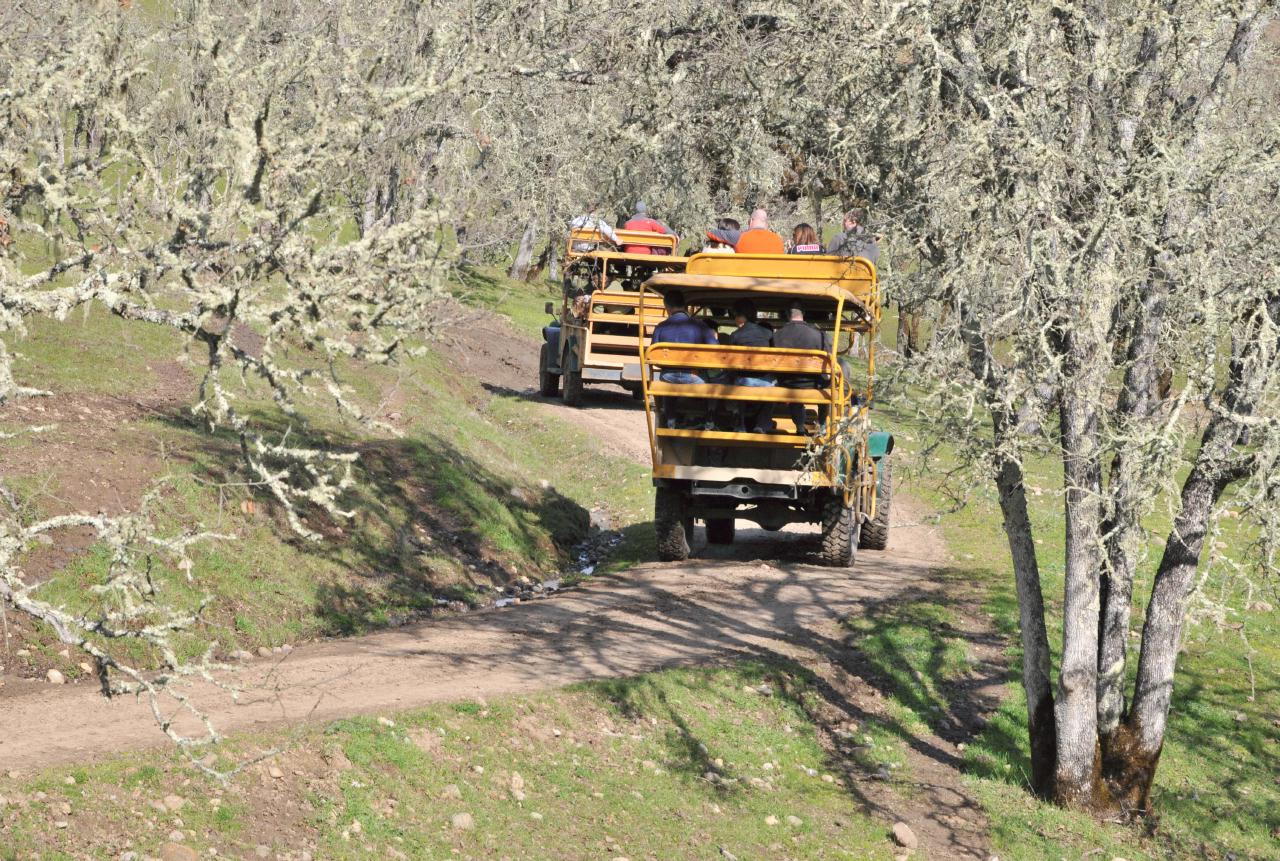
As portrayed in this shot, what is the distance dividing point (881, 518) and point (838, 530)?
212 cm

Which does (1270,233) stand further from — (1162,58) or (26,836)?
(26,836)

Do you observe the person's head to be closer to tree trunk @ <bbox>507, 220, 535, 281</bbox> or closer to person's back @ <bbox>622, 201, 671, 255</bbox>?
person's back @ <bbox>622, 201, 671, 255</bbox>

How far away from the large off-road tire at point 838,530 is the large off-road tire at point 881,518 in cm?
111

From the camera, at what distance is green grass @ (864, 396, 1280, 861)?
10.2 m

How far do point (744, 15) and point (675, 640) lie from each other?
6.66m

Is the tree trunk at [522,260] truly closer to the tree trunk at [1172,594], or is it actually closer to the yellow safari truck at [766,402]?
the yellow safari truck at [766,402]

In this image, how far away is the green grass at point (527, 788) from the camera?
752cm

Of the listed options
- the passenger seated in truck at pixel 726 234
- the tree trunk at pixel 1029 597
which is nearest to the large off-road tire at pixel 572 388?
the passenger seated in truck at pixel 726 234

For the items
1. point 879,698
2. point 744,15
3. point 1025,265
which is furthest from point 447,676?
point 744,15

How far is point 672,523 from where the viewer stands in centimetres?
1573

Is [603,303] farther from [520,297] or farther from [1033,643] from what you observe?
[520,297]

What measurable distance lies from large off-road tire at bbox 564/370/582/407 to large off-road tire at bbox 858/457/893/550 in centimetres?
917

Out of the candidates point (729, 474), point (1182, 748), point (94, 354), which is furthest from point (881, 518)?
point (94, 354)

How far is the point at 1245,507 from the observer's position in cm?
899
